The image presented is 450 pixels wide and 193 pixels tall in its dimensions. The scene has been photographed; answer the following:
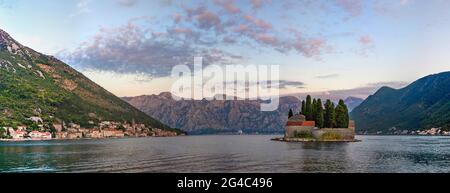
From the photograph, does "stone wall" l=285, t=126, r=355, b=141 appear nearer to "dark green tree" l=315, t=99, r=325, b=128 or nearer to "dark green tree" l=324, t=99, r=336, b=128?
"dark green tree" l=324, t=99, r=336, b=128

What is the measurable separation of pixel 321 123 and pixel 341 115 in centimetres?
342

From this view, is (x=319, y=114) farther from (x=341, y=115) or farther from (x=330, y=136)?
(x=330, y=136)

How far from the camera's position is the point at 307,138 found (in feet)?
233

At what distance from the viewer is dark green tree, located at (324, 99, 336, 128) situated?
6606cm

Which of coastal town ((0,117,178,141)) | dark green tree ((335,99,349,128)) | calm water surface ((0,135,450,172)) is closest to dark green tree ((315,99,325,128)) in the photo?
dark green tree ((335,99,349,128))

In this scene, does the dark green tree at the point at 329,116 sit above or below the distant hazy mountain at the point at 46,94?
below

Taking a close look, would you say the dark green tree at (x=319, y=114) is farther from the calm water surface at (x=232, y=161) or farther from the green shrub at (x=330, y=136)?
the calm water surface at (x=232, y=161)

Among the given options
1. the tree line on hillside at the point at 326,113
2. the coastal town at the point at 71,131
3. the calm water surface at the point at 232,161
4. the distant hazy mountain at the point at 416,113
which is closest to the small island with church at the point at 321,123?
the tree line on hillside at the point at 326,113

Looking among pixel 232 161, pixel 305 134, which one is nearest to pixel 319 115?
pixel 305 134

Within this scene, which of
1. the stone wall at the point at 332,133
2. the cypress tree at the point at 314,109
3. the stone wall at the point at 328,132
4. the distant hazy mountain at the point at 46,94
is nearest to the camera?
the cypress tree at the point at 314,109

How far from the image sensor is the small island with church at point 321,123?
66.7 metres

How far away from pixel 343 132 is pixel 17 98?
10093 centimetres

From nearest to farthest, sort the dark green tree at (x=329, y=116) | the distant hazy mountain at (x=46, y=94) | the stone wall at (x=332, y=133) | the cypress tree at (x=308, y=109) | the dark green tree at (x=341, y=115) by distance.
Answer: the dark green tree at (x=329, y=116) < the dark green tree at (x=341, y=115) < the cypress tree at (x=308, y=109) < the stone wall at (x=332, y=133) < the distant hazy mountain at (x=46, y=94)
